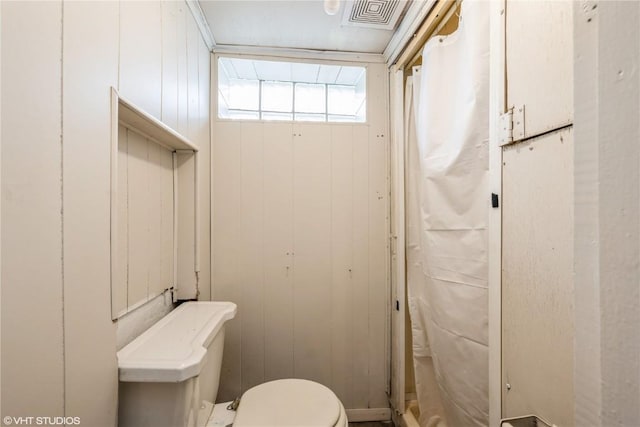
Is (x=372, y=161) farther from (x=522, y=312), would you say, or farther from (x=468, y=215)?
(x=522, y=312)

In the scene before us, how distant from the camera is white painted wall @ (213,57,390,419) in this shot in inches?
63.5

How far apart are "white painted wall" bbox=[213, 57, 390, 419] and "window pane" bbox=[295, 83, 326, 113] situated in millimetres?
203

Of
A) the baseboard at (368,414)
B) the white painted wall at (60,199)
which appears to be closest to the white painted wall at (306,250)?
the baseboard at (368,414)

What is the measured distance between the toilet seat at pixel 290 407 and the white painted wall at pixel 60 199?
492 mm

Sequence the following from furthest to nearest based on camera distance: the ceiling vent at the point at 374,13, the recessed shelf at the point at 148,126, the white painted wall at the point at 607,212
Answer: the ceiling vent at the point at 374,13, the recessed shelf at the point at 148,126, the white painted wall at the point at 607,212

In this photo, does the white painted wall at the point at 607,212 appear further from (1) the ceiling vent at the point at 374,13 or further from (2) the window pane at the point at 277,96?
(2) the window pane at the point at 277,96

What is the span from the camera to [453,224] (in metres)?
1.09

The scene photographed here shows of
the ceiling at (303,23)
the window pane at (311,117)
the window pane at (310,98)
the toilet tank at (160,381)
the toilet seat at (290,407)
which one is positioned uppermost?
the ceiling at (303,23)

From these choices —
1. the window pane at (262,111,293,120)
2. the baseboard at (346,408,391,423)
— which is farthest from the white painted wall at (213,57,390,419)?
the window pane at (262,111,293,120)

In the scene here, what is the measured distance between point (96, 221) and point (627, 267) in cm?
93

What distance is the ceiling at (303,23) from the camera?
1.28 metres

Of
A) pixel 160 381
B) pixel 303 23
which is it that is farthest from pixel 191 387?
pixel 303 23

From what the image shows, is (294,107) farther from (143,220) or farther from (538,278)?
(538,278)

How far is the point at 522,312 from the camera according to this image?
0.72m
